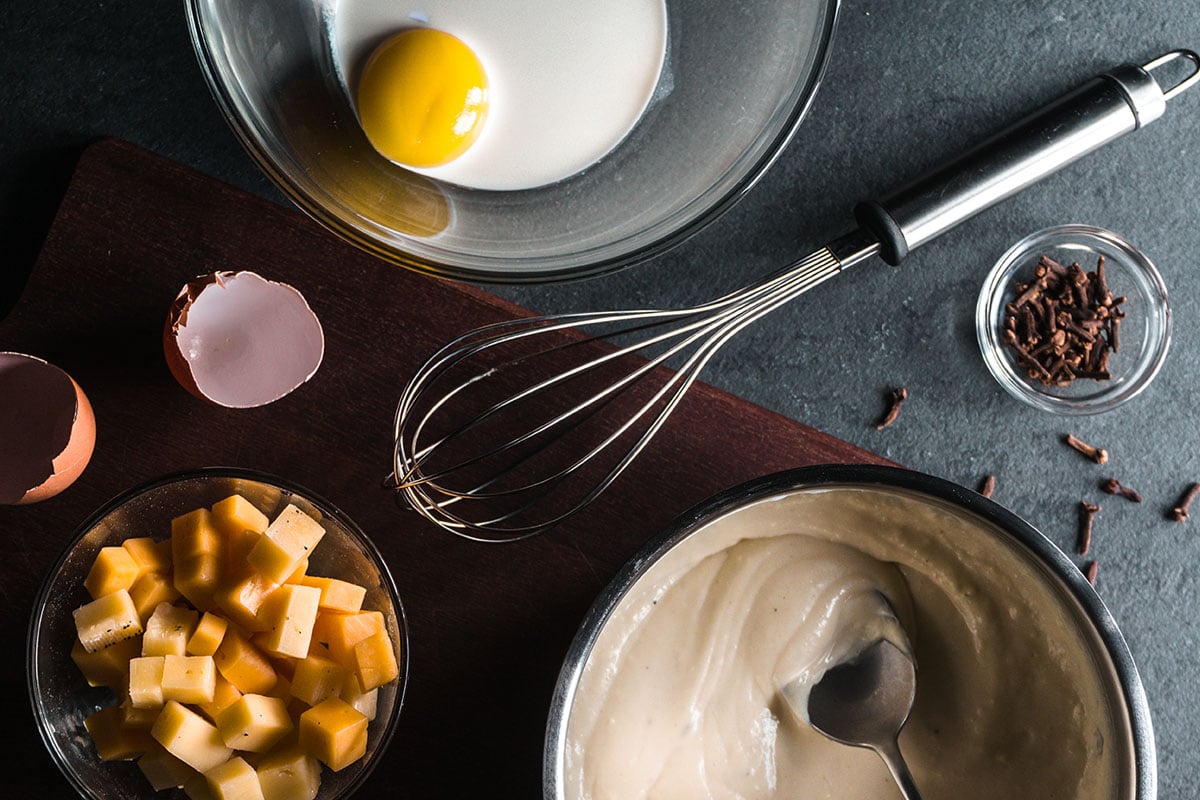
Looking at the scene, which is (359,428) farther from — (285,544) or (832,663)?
(832,663)

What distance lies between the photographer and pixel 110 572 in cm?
95

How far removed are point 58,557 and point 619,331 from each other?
0.57m

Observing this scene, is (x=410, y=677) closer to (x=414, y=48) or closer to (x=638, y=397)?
(x=638, y=397)

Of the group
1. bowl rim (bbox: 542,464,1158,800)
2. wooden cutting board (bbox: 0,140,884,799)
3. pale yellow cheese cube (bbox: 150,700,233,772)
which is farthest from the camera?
wooden cutting board (bbox: 0,140,884,799)

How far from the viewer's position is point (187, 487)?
1.00 metres

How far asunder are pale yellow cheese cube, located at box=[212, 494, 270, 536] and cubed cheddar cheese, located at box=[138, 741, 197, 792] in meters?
0.21

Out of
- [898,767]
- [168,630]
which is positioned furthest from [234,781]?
[898,767]

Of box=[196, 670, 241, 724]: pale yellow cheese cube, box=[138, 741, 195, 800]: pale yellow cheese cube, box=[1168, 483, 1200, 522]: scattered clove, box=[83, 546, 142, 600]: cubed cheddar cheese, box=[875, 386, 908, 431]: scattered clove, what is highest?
box=[875, 386, 908, 431]: scattered clove

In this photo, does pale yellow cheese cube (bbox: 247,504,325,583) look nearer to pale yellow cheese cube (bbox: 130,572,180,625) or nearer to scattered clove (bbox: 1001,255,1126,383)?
pale yellow cheese cube (bbox: 130,572,180,625)

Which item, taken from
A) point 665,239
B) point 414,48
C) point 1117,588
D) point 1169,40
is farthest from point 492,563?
point 1169,40

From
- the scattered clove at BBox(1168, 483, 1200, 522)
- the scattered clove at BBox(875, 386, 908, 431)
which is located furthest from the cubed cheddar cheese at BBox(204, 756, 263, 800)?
the scattered clove at BBox(1168, 483, 1200, 522)

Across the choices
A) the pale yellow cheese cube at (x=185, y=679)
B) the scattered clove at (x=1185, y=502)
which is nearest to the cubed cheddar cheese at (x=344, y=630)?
the pale yellow cheese cube at (x=185, y=679)

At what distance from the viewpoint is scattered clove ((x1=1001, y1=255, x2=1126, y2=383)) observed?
113 cm

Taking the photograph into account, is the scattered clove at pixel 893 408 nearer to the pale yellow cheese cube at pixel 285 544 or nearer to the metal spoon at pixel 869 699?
the metal spoon at pixel 869 699
